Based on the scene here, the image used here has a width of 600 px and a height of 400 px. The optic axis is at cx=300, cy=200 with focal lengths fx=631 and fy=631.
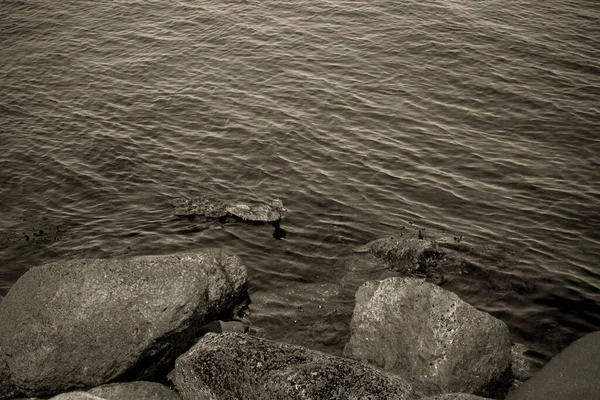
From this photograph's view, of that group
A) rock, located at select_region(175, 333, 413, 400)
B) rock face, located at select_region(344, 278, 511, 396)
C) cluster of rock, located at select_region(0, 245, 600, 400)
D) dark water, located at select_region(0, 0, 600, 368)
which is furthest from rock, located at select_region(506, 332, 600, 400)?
rock, located at select_region(175, 333, 413, 400)

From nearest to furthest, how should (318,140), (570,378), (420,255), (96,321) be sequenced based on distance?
(570,378), (96,321), (420,255), (318,140)

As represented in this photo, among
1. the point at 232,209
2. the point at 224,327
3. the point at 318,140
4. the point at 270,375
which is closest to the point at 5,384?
the point at 224,327

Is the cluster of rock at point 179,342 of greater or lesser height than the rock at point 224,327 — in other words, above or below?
above

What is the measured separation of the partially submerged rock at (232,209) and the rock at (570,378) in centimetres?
996

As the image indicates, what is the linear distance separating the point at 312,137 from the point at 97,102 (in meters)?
10.4

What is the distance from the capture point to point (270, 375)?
11.7 meters

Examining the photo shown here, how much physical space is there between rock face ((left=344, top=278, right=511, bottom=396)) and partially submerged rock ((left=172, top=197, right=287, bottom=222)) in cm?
714

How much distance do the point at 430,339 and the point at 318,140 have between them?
1346cm

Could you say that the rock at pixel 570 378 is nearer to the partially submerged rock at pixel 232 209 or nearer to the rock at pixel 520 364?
the rock at pixel 520 364

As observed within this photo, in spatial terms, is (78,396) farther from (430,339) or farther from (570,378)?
(570,378)

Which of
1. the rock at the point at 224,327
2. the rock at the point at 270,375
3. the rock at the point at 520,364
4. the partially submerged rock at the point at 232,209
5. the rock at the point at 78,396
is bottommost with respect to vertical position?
the rock at the point at 520,364

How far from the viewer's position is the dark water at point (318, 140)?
18750 mm

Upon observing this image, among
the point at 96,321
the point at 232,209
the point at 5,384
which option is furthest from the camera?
the point at 232,209

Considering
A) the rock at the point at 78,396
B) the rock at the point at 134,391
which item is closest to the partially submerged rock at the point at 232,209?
the rock at the point at 134,391
